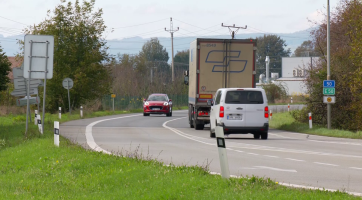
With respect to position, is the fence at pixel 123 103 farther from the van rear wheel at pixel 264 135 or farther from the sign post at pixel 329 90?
the van rear wheel at pixel 264 135

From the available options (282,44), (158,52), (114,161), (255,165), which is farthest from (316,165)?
(158,52)

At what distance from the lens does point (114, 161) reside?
40.8 ft

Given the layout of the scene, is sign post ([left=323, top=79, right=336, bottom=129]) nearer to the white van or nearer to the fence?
the white van

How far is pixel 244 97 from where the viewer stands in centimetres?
2245

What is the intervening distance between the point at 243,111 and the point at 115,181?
497 inches

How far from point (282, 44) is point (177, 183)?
139767 mm

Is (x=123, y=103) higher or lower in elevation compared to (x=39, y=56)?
lower

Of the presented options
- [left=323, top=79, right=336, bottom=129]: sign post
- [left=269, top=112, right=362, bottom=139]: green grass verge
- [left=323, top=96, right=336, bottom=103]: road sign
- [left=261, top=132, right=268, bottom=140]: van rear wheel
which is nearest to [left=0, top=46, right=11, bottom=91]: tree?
[left=261, top=132, right=268, bottom=140]: van rear wheel

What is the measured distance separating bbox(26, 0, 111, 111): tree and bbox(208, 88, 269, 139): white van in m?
26.8

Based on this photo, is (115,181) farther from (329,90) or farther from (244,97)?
(329,90)

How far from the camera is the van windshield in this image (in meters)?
22.4

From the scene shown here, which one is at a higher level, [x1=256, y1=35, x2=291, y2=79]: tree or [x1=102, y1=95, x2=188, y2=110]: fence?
[x1=256, y1=35, x2=291, y2=79]: tree

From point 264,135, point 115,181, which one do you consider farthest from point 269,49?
point 115,181

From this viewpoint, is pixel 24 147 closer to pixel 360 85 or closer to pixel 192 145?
pixel 192 145
